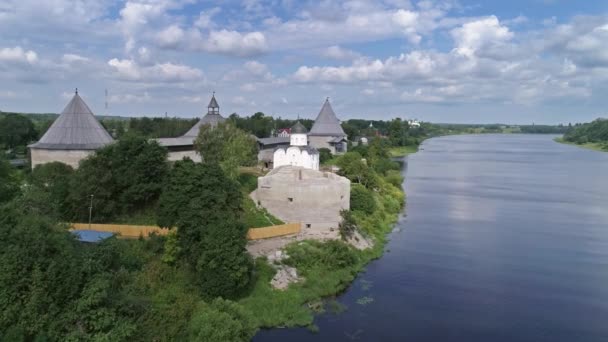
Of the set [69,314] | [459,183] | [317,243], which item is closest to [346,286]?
[317,243]

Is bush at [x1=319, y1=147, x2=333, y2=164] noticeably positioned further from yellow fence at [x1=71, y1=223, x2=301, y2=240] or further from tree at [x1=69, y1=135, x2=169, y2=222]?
tree at [x1=69, y1=135, x2=169, y2=222]

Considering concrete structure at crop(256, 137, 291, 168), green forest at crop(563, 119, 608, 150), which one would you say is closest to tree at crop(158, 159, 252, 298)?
concrete structure at crop(256, 137, 291, 168)

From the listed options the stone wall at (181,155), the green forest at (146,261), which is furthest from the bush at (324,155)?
the green forest at (146,261)

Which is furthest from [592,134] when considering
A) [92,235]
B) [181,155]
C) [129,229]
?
[92,235]

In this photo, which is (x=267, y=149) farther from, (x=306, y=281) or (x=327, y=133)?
(x=306, y=281)

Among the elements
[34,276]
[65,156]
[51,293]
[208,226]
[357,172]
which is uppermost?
[65,156]

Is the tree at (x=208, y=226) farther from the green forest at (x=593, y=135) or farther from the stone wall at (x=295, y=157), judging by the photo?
the green forest at (x=593, y=135)

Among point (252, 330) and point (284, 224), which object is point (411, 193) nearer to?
point (284, 224)

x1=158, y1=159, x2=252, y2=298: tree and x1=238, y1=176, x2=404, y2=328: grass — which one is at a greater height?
x1=158, y1=159, x2=252, y2=298: tree
